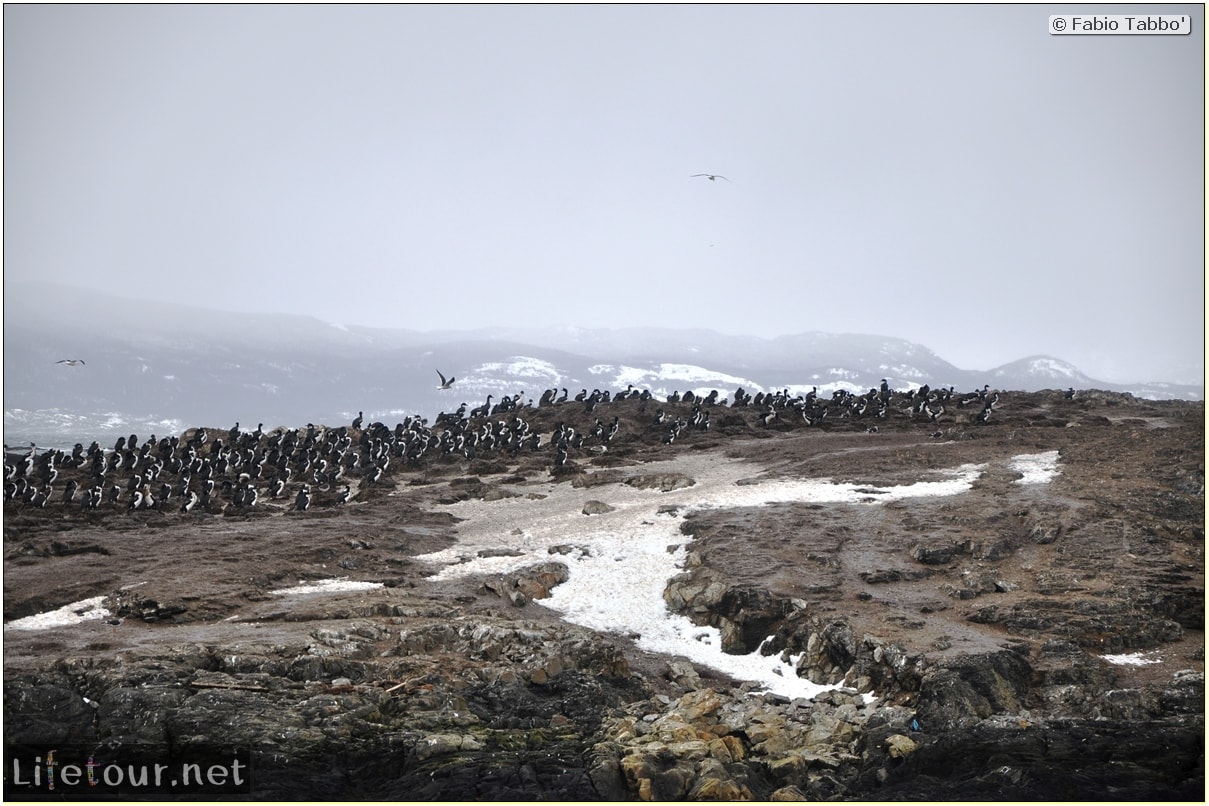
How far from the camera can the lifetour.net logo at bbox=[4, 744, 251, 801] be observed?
14.5m

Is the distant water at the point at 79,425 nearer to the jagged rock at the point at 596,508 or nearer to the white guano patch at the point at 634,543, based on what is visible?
the white guano patch at the point at 634,543

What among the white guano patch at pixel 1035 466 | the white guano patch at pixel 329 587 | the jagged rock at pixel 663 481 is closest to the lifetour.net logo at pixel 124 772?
the white guano patch at pixel 329 587

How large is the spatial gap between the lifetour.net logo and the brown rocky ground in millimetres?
308

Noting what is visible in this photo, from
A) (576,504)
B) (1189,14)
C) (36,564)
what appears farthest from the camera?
(576,504)

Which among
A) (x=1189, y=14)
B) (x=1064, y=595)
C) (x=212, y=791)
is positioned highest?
(x=1189, y=14)

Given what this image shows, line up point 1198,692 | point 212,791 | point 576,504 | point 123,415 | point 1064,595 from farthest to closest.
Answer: point 123,415
point 576,504
point 1064,595
point 1198,692
point 212,791

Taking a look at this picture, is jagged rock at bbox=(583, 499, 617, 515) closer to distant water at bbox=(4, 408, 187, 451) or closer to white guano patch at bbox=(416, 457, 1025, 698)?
white guano patch at bbox=(416, 457, 1025, 698)

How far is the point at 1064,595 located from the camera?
2202cm

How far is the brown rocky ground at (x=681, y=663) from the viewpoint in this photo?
15000mm

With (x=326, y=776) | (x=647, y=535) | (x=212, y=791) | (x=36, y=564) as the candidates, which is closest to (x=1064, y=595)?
(x=647, y=535)

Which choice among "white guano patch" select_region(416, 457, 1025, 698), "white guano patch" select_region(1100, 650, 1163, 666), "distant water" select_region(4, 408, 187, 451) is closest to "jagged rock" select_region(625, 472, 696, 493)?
"white guano patch" select_region(416, 457, 1025, 698)

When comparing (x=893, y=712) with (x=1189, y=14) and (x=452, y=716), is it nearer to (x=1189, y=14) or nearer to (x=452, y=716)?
(x=452, y=716)

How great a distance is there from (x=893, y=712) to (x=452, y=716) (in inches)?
325

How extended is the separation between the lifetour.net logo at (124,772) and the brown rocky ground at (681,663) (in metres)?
0.31
